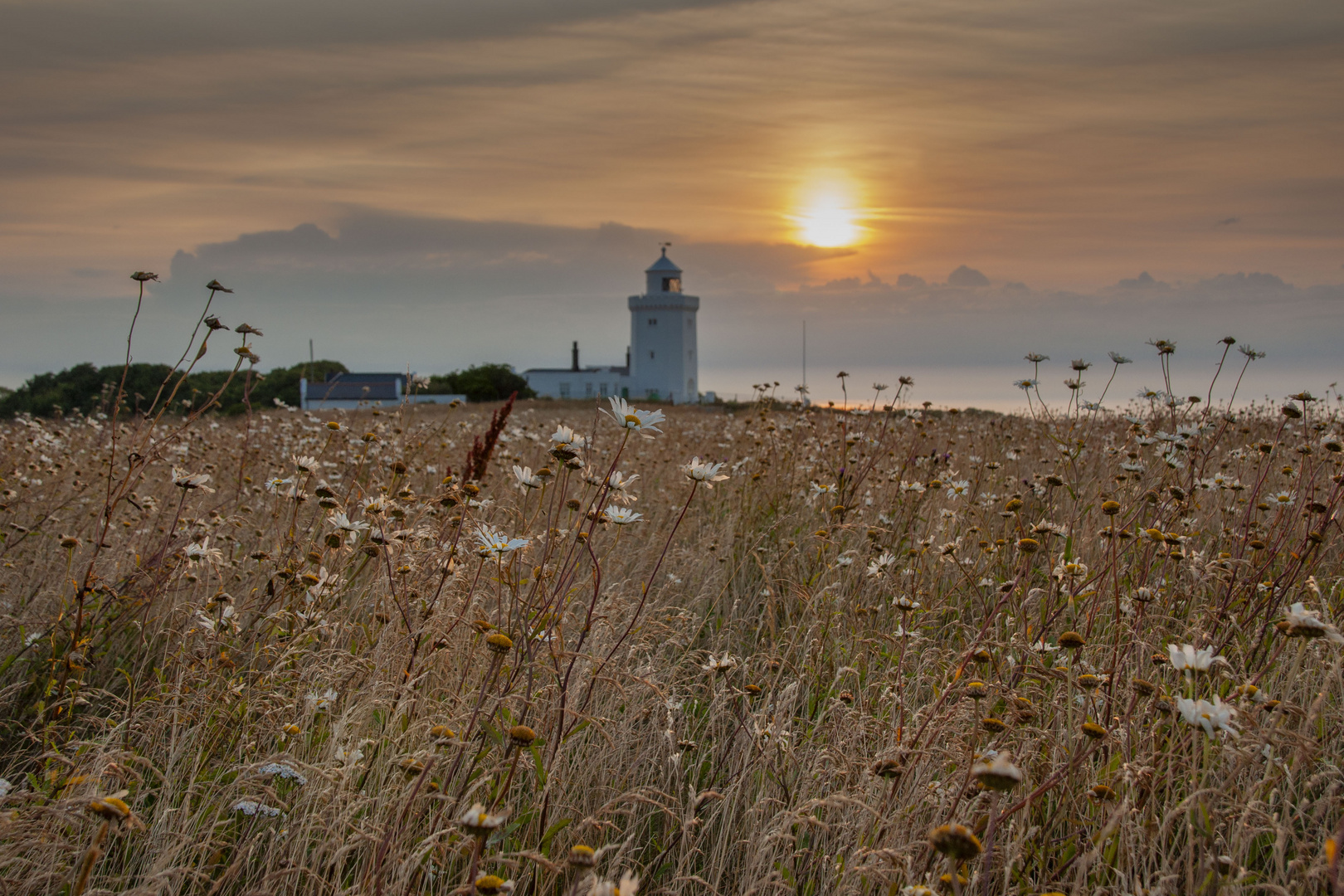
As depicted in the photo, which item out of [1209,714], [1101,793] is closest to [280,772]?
[1101,793]

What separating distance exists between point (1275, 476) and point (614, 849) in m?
6.73

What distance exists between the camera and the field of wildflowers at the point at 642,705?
1.85 m

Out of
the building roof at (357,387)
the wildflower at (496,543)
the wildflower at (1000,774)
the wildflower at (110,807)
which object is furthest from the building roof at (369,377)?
the wildflower at (1000,774)

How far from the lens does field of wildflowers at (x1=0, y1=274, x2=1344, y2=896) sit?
1.85 m

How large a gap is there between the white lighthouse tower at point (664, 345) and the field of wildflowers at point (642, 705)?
6269 cm

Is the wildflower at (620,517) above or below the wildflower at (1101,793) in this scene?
above

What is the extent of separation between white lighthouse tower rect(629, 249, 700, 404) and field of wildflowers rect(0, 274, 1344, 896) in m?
62.7

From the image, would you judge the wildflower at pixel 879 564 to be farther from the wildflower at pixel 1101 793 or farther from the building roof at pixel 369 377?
the building roof at pixel 369 377

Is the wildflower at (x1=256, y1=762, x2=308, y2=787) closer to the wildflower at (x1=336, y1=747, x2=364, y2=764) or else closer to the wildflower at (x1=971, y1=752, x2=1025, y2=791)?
the wildflower at (x1=336, y1=747, x2=364, y2=764)

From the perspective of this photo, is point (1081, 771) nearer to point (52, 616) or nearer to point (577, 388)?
point (52, 616)

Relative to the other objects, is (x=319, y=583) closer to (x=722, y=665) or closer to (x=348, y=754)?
(x=348, y=754)

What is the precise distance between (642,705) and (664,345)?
64994mm

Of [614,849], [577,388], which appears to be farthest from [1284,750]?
[577,388]

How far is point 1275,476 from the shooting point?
21.8 feet
